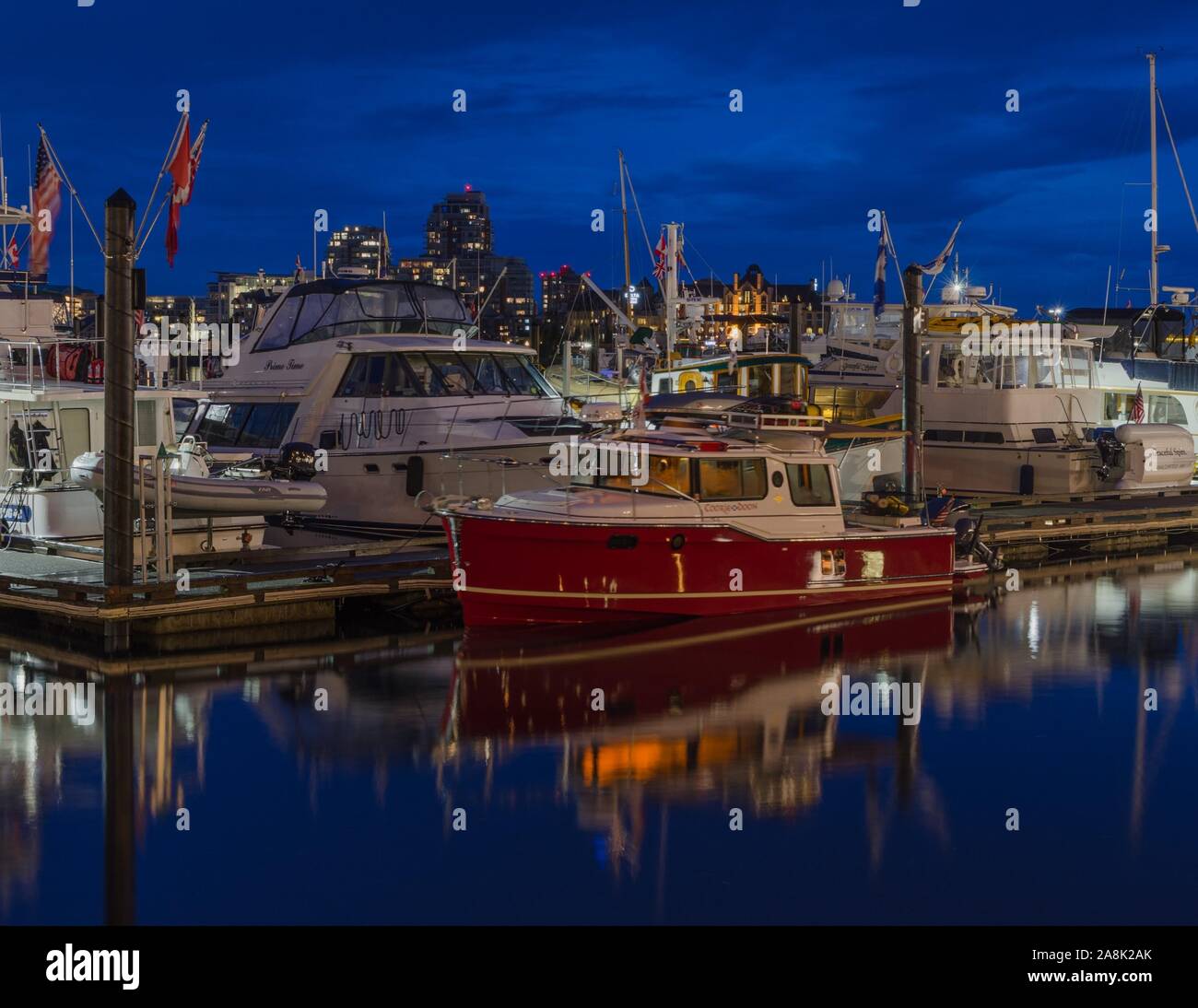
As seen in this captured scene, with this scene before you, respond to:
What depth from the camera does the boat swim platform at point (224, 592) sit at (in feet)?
53.2

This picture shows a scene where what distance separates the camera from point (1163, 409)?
112 feet

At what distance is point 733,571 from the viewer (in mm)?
18156

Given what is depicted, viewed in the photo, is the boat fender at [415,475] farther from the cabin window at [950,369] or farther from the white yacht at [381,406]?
the cabin window at [950,369]

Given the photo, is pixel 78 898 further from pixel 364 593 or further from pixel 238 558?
pixel 238 558

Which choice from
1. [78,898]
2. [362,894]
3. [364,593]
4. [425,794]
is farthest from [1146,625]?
[78,898]

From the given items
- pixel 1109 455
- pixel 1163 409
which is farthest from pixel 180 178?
pixel 1163 409

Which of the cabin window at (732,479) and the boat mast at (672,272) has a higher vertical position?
the boat mast at (672,272)

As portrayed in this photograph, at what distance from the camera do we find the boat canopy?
25625 millimetres

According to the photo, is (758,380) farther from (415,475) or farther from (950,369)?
(415,475)

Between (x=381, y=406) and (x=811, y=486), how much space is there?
787cm

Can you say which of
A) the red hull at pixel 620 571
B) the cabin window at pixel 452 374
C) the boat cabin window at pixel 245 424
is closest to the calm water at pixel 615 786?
the red hull at pixel 620 571

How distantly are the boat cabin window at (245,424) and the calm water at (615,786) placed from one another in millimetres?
8318
